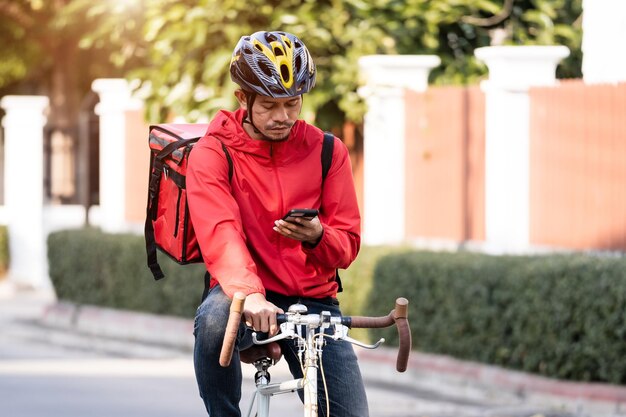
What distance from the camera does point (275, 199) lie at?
5.06m

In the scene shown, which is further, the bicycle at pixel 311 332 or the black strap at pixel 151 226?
the black strap at pixel 151 226

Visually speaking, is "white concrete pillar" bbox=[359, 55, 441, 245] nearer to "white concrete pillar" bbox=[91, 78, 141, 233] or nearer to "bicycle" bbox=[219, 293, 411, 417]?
"white concrete pillar" bbox=[91, 78, 141, 233]

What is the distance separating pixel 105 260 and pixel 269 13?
11.4 ft

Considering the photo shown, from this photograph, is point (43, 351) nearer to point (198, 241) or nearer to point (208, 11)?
point (208, 11)

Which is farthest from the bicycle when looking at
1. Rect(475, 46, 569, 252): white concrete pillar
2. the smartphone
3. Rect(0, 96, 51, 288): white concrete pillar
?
Rect(0, 96, 51, 288): white concrete pillar

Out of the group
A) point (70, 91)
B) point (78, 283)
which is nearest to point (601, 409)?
point (78, 283)

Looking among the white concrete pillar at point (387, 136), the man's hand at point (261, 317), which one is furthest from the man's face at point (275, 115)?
the white concrete pillar at point (387, 136)

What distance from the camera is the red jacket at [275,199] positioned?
4957 mm

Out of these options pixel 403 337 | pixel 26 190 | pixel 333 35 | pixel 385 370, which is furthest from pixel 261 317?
pixel 26 190

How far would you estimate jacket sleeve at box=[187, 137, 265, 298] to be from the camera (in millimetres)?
4762

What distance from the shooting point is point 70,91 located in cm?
2930

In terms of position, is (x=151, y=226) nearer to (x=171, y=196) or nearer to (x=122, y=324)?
(x=171, y=196)

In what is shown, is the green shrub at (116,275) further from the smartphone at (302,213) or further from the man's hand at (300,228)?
the smartphone at (302,213)

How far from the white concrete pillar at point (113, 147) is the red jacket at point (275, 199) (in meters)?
13.4
